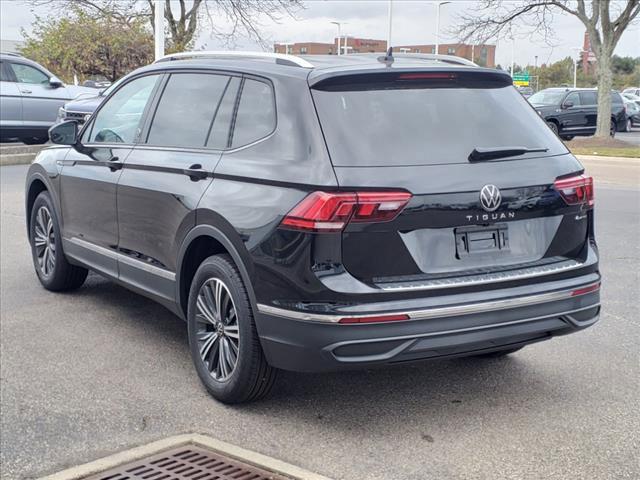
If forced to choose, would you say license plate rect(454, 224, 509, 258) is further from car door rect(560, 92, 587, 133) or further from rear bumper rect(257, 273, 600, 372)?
car door rect(560, 92, 587, 133)

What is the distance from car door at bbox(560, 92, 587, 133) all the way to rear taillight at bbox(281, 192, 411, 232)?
24.8 meters

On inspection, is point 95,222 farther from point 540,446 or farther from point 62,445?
point 540,446

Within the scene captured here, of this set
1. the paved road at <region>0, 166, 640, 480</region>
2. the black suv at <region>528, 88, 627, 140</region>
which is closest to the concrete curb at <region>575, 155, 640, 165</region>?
the black suv at <region>528, 88, 627, 140</region>

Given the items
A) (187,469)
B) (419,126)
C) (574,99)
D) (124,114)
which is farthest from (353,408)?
(574,99)

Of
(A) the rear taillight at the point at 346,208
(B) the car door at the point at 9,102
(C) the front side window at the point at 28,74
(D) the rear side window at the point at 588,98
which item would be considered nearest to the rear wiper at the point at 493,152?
(A) the rear taillight at the point at 346,208

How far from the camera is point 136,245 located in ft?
18.4

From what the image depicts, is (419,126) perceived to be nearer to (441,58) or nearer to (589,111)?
(441,58)

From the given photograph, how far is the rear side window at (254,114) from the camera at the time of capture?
459cm

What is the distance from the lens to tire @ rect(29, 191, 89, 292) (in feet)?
23.0

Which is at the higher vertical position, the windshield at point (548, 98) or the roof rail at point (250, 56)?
the roof rail at point (250, 56)

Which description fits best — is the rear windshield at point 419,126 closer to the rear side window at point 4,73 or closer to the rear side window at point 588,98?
the rear side window at point 4,73

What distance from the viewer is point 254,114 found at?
473cm

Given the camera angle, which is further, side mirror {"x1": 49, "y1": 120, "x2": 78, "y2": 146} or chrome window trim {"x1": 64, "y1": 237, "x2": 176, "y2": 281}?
side mirror {"x1": 49, "y1": 120, "x2": 78, "y2": 146}

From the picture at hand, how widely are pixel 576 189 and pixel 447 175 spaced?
0.83 metres
